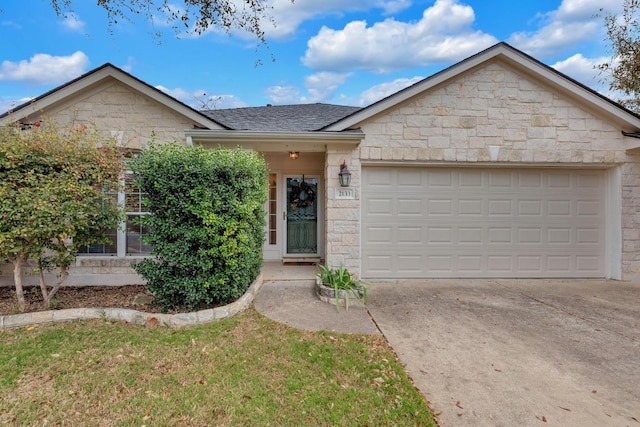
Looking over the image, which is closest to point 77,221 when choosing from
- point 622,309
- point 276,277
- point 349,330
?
point 276,277

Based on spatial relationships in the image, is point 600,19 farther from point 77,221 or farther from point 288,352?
point 77,221

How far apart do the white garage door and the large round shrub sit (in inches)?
141

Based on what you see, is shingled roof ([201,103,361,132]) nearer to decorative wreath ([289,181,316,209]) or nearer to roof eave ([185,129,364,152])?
roof eave ([185,129,364,152])

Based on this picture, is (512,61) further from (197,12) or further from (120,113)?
(120,113)

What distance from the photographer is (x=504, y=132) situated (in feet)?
21.1

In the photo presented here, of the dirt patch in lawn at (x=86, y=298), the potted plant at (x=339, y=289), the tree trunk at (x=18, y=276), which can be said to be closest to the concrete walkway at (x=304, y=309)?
the potted plant at (x=339, y=289)

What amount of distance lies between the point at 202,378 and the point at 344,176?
434cm

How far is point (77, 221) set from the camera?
14.1 feet

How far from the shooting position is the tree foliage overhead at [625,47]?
8.59 metres

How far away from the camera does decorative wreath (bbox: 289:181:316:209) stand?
325 inches

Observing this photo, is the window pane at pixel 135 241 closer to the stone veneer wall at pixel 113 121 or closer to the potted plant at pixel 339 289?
the stone veneer wall at pixel 113 121

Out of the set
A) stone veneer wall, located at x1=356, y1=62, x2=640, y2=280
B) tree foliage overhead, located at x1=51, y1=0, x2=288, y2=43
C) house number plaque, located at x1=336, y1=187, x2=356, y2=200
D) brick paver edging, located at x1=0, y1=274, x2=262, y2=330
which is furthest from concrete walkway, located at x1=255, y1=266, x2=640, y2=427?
tree foliage overhead, located at x1=51, y1=0, x2=288, y2=43

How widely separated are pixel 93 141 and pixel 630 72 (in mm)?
14247

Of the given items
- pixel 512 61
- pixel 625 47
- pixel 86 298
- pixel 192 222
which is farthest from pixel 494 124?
pixel 86 298
